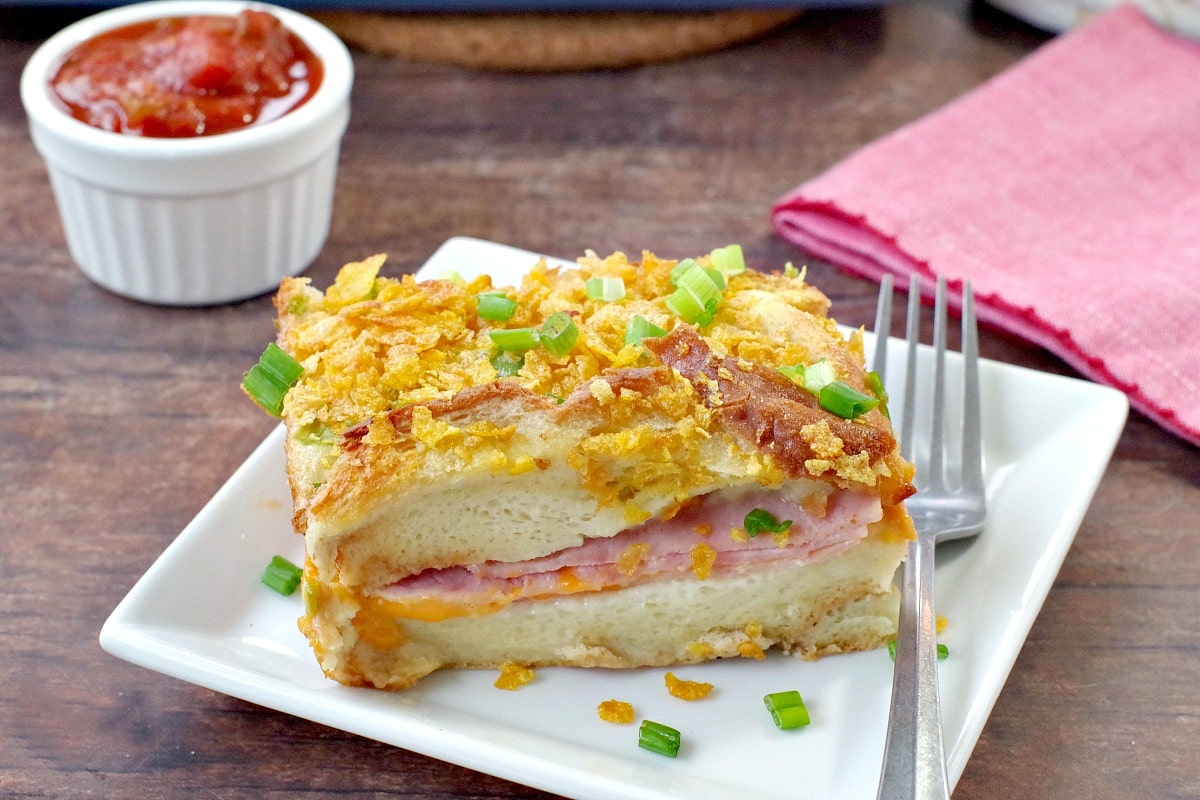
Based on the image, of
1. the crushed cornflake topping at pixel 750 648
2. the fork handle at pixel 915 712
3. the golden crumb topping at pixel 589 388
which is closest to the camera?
the fork handle at pixel 915 712

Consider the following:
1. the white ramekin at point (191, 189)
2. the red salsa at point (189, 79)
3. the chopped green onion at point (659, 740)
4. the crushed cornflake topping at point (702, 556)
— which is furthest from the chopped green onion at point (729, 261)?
the red salsa at point (189, 79)

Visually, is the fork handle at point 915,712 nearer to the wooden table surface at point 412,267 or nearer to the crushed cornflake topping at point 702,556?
the wooden table surface at point 412,267

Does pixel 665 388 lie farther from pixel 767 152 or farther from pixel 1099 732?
pixel 767 152

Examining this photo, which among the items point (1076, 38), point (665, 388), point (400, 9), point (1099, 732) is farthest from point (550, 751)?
point (1076, 38)

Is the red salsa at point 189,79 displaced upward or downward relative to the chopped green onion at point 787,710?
upward

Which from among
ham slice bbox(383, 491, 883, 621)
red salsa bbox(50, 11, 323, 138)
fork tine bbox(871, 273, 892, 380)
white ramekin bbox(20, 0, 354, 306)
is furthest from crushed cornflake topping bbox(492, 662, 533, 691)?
red salsa bbox(50, 11, 323, 138)

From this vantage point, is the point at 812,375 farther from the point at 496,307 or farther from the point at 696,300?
the point at 496,307
